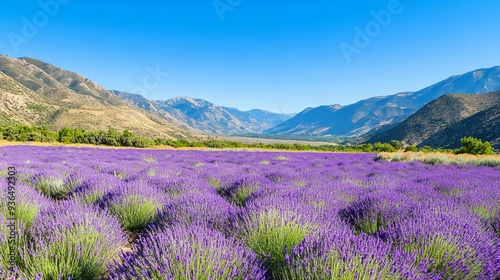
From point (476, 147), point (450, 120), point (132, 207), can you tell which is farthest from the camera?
point (450, 120)

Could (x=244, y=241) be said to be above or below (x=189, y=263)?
below

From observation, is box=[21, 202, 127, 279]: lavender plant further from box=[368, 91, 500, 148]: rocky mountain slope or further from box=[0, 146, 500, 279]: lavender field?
box=[368, 91, 500, 148]: rocky mountain slope

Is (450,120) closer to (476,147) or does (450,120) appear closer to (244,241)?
(476,147)

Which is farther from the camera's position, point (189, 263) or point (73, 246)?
point (73, 246)

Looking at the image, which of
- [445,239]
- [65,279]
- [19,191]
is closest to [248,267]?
[65,279]

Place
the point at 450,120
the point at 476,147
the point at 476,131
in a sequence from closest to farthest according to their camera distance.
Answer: the point at 476,147 < the point at 476,131 < the point at 450,120

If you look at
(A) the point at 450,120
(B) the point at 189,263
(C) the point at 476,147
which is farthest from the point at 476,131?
(B) the point at 189,263

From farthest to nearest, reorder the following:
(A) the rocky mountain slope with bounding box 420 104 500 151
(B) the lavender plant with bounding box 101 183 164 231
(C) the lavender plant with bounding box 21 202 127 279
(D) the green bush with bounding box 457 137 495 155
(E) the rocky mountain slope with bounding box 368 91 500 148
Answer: (E) the rocky mountain slope with bounding box 368 91 500 148, (A) the rocky mountain slope with bounding box 420 104 500 151, (D) the green bush with bounding box 457 137 495 155, (B) the lavender plant with bounding box 101 183 164 231, (C) the lavender plant with bounding box 21 202 127 279

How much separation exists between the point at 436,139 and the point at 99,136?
307ft

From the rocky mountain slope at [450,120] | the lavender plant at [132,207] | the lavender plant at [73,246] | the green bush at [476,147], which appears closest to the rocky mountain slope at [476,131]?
the rocky mountain slope at [450,120]

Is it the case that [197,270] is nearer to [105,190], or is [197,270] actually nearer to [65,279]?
[65,279]

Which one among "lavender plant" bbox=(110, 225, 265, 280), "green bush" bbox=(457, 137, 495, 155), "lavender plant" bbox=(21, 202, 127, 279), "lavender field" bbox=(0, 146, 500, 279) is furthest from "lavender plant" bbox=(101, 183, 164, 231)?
"green bush" bbox=(457, 137, 495, 155)

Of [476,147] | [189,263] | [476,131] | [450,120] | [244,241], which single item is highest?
[189,263]

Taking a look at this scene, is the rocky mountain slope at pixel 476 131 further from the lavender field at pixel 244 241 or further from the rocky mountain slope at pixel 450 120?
the lavender field at pixel 244 241
